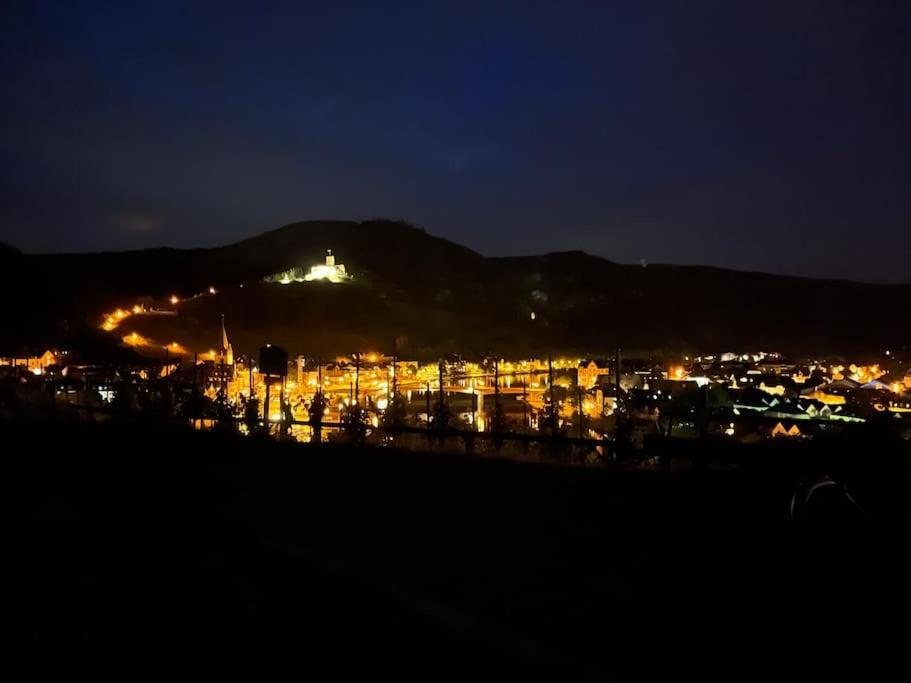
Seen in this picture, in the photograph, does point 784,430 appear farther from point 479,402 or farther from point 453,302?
point 453,302

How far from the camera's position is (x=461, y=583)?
247 inches

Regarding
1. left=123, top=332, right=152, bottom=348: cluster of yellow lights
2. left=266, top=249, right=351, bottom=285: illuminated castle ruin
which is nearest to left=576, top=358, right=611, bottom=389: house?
left=123, top=332, right=152, bottom=348: cluster of yellow lights

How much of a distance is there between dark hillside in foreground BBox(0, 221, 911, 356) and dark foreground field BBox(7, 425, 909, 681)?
30.0 meters

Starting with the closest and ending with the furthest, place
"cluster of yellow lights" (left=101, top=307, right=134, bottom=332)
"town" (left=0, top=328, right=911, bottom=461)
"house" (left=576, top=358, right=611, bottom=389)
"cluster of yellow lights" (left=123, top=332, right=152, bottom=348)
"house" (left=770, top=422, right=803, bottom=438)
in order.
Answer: "house" (left=770, top=422, right=803, bottom=438) < "town" (left=0, top=328, right=911, bottom=461) < "house" (left=576, top=358, right=611, bottom=389) < "cluster of yellow lights" (left=123, top=332, right=152, bottom=348) < "cluster of yellow lights" (left=101, top=307, right=134, bottom=332)

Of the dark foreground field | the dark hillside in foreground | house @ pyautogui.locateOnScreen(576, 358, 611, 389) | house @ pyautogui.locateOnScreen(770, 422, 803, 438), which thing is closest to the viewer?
the dark foreground field

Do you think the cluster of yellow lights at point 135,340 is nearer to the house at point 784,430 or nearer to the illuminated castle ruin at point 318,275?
the illuminated castle ruin at point 318,275

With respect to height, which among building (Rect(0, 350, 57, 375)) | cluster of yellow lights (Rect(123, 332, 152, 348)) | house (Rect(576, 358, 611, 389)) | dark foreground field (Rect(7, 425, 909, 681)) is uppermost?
cluster of yellow lights (Rect(123, 332, 152, 348))

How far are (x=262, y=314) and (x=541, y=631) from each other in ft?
189

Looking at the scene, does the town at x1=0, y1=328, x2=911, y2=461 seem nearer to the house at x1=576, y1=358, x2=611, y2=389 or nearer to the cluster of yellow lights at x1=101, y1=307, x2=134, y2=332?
the house at x1=576, y1=358, x2=611, y2=389

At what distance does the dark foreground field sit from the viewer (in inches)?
188

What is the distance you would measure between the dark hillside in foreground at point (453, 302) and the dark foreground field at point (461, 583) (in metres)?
30.0

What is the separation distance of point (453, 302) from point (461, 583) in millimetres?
72936

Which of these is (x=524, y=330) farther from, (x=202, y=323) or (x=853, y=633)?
(x=853, y=633)

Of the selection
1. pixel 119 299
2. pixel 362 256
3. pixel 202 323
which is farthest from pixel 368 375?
pixel 362 256
